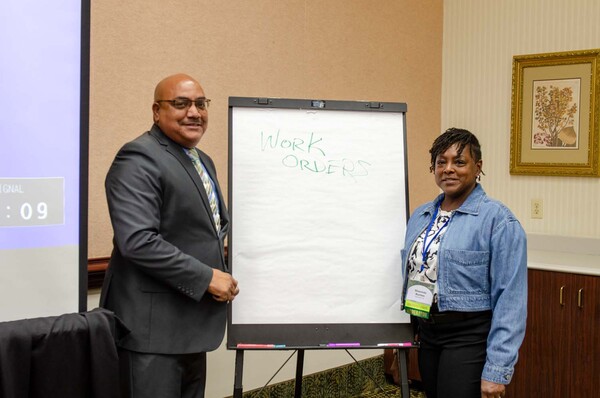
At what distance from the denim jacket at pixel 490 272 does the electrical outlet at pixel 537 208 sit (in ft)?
6.35

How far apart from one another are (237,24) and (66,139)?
1416mm

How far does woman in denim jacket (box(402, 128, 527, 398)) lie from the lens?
1.97 m

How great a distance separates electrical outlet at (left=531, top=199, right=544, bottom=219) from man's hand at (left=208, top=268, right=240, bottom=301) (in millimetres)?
2478

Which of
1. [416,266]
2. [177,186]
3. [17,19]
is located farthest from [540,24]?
[17,19]

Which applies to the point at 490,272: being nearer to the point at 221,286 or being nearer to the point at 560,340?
the point at 221,286

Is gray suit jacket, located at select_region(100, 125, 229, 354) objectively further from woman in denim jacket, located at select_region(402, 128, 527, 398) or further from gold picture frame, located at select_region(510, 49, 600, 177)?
gold picture frame, located at select_region(510, 49, 600, 177)

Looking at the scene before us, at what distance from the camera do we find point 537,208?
3.88 m

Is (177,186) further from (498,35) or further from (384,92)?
(498,35)

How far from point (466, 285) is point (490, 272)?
0.08 meters

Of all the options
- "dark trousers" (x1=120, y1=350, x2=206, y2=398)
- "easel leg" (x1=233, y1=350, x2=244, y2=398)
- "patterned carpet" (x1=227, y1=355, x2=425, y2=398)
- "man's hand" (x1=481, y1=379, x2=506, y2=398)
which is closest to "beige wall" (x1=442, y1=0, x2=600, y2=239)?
"patterned carpet" (x1=227, y1=355, x2=425, y2=398)

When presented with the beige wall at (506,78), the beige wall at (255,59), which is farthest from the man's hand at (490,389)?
the beige wall at (506,78)

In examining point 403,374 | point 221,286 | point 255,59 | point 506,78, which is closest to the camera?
point 221,286

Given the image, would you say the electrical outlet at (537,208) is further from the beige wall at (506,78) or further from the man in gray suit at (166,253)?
the man in gray suit at (166,253)

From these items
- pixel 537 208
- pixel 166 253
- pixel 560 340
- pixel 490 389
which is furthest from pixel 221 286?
pixel 537 208
